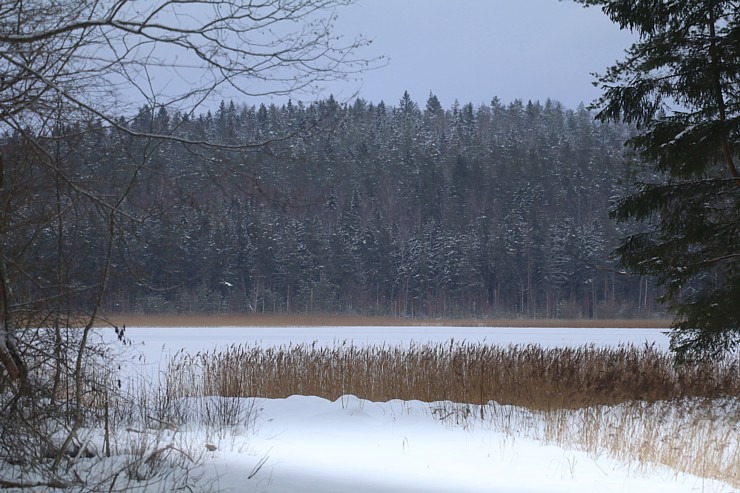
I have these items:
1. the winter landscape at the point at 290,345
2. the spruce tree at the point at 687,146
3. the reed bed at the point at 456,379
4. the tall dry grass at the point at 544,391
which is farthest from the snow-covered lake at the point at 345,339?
the spruce tree at the point at 687,146

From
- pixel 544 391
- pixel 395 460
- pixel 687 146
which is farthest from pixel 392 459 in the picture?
pixel 687 146

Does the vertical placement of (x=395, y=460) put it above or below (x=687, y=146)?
below

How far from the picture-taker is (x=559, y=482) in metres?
5.52

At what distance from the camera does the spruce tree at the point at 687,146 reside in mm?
8672

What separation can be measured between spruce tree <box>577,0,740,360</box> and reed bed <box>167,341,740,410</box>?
885 mm

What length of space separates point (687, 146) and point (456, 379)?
4.51 metres

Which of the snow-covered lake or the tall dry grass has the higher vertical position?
the tall dry grass

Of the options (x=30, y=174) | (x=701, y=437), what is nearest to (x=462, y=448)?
(x=701, y=437)

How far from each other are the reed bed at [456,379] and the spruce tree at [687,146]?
89 centimetres

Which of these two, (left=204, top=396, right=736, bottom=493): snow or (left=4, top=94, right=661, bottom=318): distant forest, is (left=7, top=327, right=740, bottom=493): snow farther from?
(left=4, top=94, right=661, bottom=318): distant forest

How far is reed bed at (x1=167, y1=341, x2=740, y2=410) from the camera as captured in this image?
31.6 feet

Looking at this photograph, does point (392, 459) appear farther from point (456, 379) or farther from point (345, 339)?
point (345, 339)

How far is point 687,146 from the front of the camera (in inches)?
341

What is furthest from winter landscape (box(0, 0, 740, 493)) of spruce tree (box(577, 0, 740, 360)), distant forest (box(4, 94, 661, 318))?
distant forest (box(4, 94, 661, 318))
